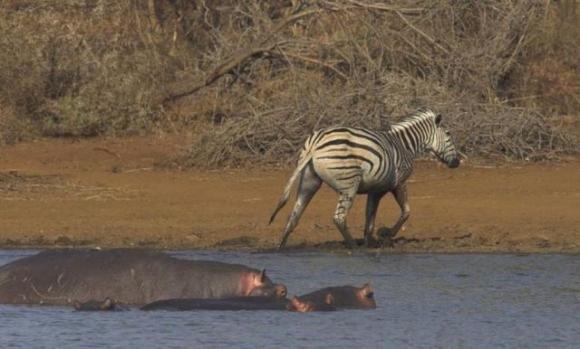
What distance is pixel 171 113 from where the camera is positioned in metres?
19.2

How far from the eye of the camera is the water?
9.63m

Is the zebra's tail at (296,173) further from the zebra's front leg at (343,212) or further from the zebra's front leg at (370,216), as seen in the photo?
the zebra's front leg at (370,216)

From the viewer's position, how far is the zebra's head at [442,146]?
45.6ft

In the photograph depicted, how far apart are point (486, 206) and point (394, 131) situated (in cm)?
181

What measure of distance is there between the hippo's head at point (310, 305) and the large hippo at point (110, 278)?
0.09 m

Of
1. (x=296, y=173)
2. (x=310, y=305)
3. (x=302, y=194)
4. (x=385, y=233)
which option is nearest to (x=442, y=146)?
(x=385, y=233)

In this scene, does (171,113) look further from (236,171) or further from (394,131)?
(394,131)

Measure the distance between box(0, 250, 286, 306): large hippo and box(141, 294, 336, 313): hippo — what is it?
0.07 m

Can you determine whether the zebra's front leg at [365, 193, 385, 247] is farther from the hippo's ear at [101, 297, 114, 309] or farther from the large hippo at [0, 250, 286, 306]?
the hippo's ear at [101, 297, 114, 309]

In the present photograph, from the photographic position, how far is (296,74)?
717 inches

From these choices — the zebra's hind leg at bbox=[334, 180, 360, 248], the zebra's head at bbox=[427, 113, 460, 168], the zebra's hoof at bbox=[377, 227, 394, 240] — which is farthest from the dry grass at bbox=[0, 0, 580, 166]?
the zebra's hind leg at bbox=[334, 180, 360, 248]

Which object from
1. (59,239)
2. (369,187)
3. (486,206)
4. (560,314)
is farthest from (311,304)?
(486,206)

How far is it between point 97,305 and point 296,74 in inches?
325

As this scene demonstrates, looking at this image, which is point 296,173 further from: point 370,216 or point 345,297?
point 345,297
